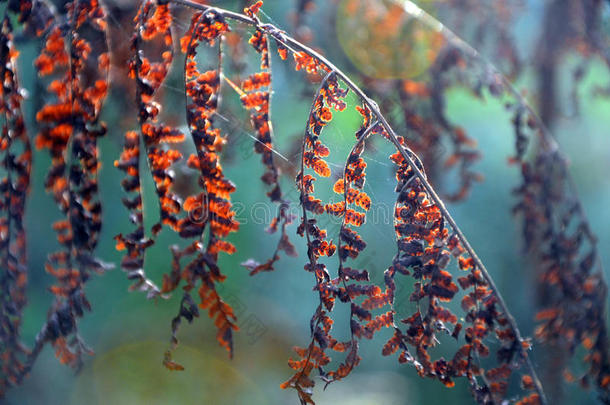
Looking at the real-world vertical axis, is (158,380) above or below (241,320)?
below

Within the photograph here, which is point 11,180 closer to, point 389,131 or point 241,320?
point 389,131

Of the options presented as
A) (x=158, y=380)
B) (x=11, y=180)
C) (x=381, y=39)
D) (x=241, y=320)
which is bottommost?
(x=11, y=180)

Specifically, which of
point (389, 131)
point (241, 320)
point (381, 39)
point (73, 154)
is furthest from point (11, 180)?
point (241, 320)

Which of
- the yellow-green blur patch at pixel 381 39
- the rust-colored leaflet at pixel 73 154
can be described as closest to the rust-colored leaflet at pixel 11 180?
the rust-colored leaflet at pixel 73 154

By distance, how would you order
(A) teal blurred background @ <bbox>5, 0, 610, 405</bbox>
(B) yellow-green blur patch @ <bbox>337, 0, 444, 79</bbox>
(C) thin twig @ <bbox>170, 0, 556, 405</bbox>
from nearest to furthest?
(C) thin twig @ <bbox>170, 0, 556, 405</bbox> < (B) yellow-green blur patch @ <bbox>337, 0, 444, 79</bbox> < (A) teal blurred background @ <bbox>5, 0, 610, 405</bbox>

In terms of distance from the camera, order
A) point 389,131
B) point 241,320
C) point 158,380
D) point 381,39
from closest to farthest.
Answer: point 389,131 → point 381,39 → point 241,320 → point 158,380

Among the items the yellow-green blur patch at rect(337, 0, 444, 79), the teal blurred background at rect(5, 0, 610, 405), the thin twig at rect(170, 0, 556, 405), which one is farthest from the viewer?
the teal blurred background at rect(5, 0, 610, 405)

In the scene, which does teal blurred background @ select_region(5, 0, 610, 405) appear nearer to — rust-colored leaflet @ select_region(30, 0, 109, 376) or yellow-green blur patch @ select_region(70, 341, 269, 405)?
yellow-green blur patch @ select_region(70, 341, 269, 405)

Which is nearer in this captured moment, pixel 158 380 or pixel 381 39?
pixel 381 39

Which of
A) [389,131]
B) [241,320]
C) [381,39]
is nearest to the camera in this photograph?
[389,131]

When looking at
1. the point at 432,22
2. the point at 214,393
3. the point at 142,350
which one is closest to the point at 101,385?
the point at 142,350

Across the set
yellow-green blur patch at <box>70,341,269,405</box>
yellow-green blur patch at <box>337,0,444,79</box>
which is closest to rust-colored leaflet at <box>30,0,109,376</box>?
yellow-green blur patch at <box>337,0,444,79</box>
